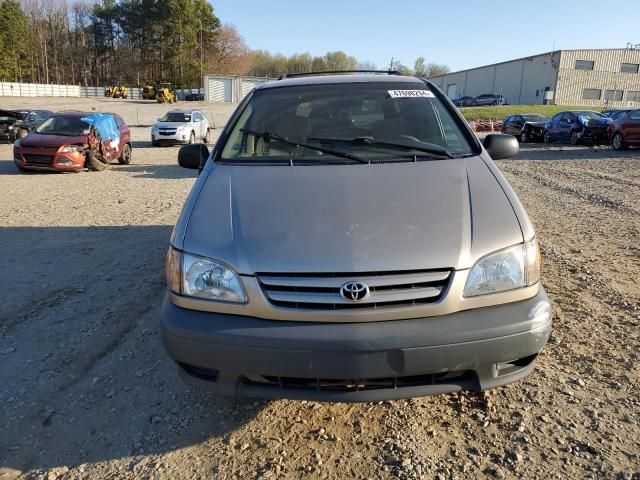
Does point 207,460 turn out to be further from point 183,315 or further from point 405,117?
point 405,117

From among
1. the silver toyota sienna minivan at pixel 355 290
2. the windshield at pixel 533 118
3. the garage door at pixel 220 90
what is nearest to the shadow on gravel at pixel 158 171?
the silver toyota sienna minivan at pixel 355 290

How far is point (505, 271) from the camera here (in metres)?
2.32

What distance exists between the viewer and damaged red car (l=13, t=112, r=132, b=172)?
13000 millimetres

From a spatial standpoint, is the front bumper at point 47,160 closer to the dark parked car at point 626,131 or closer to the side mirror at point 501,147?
the side mirror at point 501,147

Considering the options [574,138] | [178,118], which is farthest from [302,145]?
[574,138]

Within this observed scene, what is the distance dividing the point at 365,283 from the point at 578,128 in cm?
2227

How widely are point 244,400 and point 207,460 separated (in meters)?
Answer: 0.52

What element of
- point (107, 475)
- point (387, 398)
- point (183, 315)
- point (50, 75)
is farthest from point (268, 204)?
point (50, 75)

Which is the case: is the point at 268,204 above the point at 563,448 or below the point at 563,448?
above

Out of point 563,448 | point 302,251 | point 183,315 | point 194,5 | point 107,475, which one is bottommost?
point 107,475

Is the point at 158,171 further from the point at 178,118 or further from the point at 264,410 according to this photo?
the point at 264,410

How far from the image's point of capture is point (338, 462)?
2398mm

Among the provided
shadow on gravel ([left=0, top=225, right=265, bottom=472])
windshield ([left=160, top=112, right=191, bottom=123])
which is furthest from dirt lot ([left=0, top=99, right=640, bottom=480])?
windshield ([left=160, top=112, right=191, bottom=123])

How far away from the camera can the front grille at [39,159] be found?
13.0 meters
